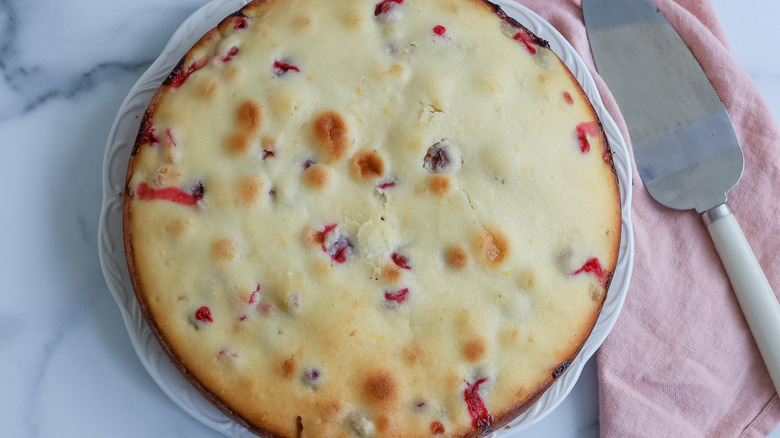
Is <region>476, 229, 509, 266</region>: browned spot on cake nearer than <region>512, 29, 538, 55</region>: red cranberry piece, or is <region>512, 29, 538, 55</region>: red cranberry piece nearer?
<region>476, 229, 509, 266</region>: browned spot on cake

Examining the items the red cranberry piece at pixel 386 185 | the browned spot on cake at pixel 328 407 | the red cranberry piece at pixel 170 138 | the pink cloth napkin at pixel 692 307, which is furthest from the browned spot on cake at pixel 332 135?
the pink cloth napkin at pixel 692 307

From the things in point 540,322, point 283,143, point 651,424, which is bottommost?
point 651,424

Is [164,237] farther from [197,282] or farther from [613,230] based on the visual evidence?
[613,230]

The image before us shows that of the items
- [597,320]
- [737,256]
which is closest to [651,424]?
[597,320]

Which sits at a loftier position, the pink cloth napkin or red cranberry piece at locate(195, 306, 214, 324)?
red cranberry piece at locate(195, 306, 214, 324)

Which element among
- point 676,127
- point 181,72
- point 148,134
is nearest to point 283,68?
point 181,72

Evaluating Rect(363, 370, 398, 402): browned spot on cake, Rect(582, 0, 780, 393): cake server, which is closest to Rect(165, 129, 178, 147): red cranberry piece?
Rect(363, 370, 398, 402): browned spot on cake

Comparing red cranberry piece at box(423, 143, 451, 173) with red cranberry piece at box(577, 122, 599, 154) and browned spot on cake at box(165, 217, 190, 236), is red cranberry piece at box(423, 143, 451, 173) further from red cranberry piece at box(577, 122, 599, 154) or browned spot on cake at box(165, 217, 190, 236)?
browned spot on cake at box(165, 217, 190, 236)
